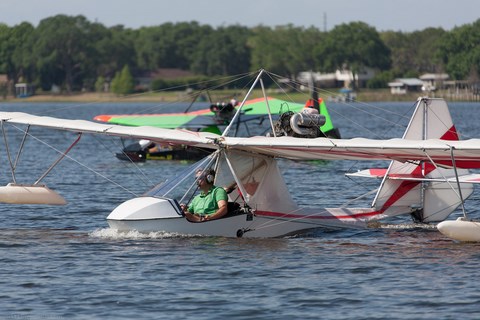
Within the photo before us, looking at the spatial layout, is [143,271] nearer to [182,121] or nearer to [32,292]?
[32,292]

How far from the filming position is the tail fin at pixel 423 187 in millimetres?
20578

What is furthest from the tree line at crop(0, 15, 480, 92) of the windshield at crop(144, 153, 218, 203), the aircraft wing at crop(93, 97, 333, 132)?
the windshield at crop(144, 153, 218, 203)

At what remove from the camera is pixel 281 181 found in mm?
19812

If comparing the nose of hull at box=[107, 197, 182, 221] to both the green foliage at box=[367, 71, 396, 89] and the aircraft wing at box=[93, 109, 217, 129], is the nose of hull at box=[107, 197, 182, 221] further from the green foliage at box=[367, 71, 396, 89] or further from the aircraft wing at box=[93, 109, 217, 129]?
the green foliage at box=[367, 71, 396, 89]

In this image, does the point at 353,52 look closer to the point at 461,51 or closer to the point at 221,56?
the point at 461,51

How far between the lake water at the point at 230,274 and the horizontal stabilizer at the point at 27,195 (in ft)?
1.77

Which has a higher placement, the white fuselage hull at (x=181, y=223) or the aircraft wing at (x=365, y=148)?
the aircraft wing at (x=365, y=148)

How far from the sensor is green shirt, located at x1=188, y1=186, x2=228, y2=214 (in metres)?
18.6

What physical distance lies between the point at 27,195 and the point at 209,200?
3610 millimetres

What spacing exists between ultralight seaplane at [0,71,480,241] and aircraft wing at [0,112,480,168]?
2 cm

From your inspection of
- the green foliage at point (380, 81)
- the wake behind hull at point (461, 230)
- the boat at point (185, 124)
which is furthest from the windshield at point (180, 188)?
the green foliage at point (380, 81)

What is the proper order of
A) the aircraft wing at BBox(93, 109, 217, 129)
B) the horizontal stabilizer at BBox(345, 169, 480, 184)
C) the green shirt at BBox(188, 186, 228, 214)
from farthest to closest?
the aircraft wing at BBox(93, 109, 217, 129) < the horizontal stabilizer at BBox(345, 169, 480, 184) < the green shirt at BBox(188, 186, 228, 214)

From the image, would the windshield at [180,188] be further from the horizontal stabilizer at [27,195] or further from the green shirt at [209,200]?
the horizontal stabilizer at [27,195]

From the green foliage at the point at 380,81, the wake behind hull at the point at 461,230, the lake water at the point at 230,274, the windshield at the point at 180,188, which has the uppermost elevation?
the windshield at the point at 180,188
